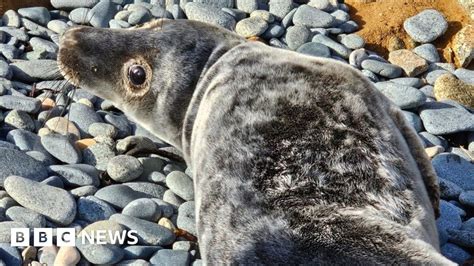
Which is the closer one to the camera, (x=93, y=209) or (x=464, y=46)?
(x=93, y=209)

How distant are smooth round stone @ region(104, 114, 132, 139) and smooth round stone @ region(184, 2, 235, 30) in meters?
1.58

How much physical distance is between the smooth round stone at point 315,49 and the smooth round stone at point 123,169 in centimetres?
217

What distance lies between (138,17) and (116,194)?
2.64m

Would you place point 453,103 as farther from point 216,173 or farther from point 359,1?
point 216,173

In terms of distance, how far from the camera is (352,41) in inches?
298

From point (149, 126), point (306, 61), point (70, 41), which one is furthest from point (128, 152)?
point (306, 61)

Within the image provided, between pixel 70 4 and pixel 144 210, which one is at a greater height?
pixel 144 210

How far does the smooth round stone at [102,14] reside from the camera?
755cm

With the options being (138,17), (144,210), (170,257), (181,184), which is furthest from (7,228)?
(138,17)

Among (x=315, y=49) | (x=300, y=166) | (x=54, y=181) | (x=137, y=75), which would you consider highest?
(x=300, y=166)

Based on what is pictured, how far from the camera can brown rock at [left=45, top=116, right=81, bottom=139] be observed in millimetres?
6000

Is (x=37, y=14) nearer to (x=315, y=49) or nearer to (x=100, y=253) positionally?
(x=315, y=49)

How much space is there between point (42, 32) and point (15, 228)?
9.45 ft

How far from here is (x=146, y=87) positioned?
539 centimetres
